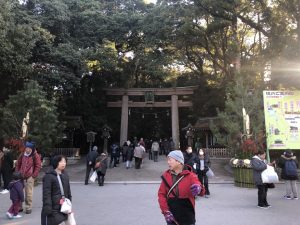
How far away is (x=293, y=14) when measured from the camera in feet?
60.6

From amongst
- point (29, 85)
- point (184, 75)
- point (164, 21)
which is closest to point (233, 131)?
point (29, 85)

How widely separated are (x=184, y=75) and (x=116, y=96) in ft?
25.2

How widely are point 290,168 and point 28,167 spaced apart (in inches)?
292

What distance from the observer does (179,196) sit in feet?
13.8

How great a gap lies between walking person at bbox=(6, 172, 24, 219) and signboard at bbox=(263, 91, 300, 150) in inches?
418

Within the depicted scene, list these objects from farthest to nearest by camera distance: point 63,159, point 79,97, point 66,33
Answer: point 79,97, point 66,33, point 63,159

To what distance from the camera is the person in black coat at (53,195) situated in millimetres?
4836

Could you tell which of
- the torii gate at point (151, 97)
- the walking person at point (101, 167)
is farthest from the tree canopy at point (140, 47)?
the walking person at point (101, 167)

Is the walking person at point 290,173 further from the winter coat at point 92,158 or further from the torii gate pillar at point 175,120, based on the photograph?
the torii gate pillar at point 175,120

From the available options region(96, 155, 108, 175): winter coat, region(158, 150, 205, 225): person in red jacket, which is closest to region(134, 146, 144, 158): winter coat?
region(96, 155, 108, 175): winter coat

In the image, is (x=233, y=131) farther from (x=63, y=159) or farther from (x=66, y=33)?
(x=66, y=33)

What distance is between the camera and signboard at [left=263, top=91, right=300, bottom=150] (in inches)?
596

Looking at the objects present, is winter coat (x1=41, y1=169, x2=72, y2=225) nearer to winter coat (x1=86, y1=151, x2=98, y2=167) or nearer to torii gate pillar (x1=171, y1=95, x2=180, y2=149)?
winter coat (x1=86, y1=151, x2=98, y2=167)

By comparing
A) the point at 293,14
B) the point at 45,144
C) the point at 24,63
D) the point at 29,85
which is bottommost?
the point at 45,144
